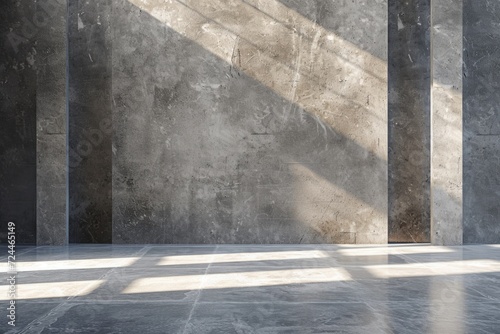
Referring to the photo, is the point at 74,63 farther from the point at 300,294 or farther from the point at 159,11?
the point at 300,294

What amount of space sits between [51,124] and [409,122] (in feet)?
28.8

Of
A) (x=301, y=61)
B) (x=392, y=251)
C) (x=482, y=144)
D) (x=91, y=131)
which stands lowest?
(x=392, y=251)

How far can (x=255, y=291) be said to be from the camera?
21.3 ft

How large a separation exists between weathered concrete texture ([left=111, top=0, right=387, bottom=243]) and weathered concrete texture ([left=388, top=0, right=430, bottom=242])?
663 millimetres

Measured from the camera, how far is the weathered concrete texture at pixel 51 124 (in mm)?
11570

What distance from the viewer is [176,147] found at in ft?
38.9

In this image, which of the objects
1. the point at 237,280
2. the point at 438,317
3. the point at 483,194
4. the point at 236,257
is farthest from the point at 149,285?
the point at 483,194

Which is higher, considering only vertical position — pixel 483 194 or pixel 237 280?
pixel 483 194

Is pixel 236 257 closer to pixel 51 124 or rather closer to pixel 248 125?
pixel 248 125

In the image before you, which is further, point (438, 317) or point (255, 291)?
point (255, 291)

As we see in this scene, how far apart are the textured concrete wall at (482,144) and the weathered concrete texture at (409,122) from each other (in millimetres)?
976

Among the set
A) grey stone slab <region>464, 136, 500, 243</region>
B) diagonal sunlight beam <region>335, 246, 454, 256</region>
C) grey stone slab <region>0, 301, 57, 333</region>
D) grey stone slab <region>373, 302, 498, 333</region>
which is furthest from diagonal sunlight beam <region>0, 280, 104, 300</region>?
grey stone slab <region>464, 136, 500, 243</region>

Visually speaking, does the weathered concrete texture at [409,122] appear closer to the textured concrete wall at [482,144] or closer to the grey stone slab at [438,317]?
the textured concrete wall at [482,144]

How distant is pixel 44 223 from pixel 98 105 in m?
3.11
